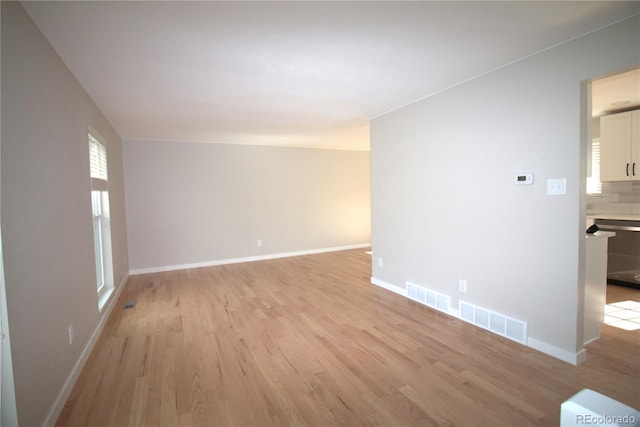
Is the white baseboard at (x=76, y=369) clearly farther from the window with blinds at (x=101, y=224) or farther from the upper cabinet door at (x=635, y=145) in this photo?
the upper cabinet door at (x=635, y=145)

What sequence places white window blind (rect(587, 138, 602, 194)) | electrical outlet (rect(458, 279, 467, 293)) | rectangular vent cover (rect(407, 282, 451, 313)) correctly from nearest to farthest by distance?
electrical outlet (rect(458, 279, 467, 293)) < rectangular vent cover (rect(407, 282, 451, 313)) < white window blind (rect(587, 138, 602, 194))

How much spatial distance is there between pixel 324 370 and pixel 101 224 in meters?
3.29

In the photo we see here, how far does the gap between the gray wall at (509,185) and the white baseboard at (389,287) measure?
8.4 inches

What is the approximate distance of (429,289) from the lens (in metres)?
3.60

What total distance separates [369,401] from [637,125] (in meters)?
4.97

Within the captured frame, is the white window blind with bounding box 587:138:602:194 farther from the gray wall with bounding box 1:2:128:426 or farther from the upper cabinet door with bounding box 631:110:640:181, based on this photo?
the gray wall with bounding box 1:2:128:426

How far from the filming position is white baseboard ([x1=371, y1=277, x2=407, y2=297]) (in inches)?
157

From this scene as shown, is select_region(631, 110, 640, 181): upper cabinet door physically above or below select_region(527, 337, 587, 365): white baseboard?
above

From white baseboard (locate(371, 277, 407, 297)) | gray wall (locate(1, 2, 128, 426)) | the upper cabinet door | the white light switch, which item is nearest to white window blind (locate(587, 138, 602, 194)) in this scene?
the upper cabinet door

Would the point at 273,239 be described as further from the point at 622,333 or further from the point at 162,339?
the point at 622,333

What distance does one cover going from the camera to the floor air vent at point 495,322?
266cm

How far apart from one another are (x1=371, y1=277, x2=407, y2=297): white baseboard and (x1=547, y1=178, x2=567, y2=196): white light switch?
2.08 meters

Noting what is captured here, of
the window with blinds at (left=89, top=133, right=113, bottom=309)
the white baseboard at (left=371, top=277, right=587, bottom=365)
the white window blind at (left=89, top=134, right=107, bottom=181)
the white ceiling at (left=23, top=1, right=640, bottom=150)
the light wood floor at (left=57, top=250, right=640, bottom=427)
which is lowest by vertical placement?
the light wood floor at (left=57, top=250, right=640, bottom=427)

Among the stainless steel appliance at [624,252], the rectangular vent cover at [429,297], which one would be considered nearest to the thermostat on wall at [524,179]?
the rectangular vent cover at [429,297]
